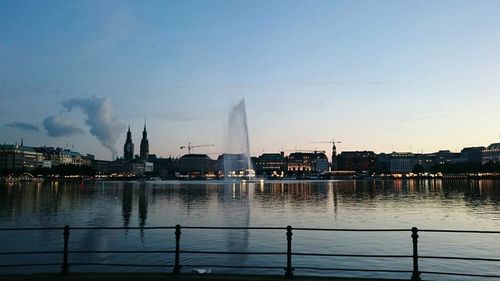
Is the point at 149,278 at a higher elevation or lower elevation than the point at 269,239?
higher

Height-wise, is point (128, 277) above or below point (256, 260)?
above

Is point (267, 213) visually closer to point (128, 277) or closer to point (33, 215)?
point (33, 215)

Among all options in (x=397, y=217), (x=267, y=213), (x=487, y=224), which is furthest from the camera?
(x=267, y=213)

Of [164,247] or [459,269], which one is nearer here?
[459,269]

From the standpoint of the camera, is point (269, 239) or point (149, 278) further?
point (269, 239)

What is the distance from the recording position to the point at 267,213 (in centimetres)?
5769

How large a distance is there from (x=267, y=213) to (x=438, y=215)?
19627 mm

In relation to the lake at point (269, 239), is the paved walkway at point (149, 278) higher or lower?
higher

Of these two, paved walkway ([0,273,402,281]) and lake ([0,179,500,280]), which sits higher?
paved walkway ([0,273,402,281])

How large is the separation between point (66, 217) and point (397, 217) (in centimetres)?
3619

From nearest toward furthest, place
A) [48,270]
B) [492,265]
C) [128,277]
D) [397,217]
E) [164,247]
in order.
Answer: [128,277], [48,270], [492,265], [164,247], [397,217]

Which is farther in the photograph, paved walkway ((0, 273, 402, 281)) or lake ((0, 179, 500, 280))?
lake ((0, 179, 500, 280))

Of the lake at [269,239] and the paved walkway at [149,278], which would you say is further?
the lake at [269,239]

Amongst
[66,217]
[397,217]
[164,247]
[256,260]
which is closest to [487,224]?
[397,217]
